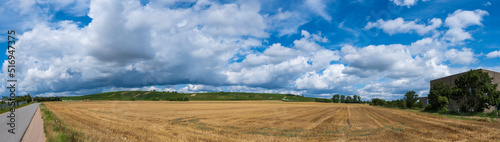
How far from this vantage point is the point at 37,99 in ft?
577

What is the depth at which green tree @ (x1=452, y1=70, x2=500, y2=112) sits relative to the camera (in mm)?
53562

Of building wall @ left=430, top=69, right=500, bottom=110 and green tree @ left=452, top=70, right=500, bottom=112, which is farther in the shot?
building wall @ left=430, top=69, right=500, bottom=110

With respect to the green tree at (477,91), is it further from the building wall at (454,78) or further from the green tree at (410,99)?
the green tree at (410,99)

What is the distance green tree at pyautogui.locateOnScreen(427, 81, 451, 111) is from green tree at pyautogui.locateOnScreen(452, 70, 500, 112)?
10066 millimetres

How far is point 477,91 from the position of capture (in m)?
55.2

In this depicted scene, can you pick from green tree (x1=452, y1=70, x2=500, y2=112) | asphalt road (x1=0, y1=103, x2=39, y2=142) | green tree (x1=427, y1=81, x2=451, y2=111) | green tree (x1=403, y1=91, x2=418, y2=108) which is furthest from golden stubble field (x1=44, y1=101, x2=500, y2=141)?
green tree (x1=403, y1=91, x2=418, y2=108)

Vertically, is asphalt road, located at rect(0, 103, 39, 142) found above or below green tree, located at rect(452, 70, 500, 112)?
below

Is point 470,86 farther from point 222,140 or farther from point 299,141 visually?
point 222,140

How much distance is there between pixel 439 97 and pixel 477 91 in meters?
14.9

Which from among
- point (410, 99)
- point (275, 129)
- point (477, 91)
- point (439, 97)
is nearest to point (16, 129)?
point (275, 129)

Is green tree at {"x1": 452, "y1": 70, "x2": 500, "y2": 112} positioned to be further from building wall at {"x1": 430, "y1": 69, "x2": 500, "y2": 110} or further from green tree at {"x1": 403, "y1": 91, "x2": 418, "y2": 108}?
green tree at {"x1": 403, "y1": 91, "x2": 418, "y2": 108}

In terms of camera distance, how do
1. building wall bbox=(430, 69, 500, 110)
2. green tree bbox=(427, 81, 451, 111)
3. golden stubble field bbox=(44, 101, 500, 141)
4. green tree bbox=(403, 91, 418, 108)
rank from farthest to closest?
green tree bbox=(403, 91, 418, 108), building wall bbox=(430, 69, 500, 110), green tree bbox=(427, 81, 451, 111), golden stubble field bbox=(44, 101, 500, 141)

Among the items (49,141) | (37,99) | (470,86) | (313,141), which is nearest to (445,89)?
(470,86)

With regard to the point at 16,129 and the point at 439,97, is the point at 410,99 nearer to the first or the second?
the point at 439,97
